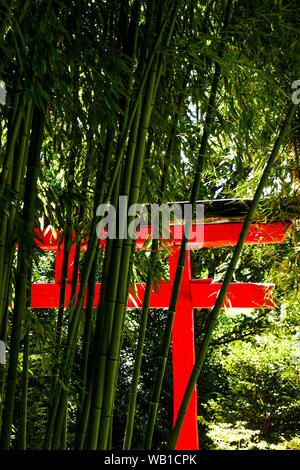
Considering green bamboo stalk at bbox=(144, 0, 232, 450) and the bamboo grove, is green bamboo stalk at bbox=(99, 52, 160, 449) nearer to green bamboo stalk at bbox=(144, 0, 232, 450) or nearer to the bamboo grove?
the bamboo grove

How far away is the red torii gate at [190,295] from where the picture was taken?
3.64 m

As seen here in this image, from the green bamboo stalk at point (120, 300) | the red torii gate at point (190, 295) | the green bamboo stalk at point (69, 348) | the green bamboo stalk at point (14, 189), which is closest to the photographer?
the green bamboo stalk at point (120, 300)

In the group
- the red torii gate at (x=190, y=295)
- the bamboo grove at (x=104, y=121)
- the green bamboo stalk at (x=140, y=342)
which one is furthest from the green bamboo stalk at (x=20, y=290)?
the red torii gate at (x=190, y=295)

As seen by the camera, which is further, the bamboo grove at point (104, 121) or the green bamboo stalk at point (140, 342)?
the green bamboo stalk at point (140, 342)

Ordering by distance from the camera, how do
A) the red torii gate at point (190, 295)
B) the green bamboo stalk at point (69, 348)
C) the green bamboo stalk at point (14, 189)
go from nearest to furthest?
the green bamboo stalk at point (14, 189) < the green bamboo stalk at point (69, 348) < the red torii gate at point (190, 295)

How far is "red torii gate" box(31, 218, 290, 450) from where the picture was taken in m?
3.64

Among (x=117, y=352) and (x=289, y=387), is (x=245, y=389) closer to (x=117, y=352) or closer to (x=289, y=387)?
(x=289, y=387)

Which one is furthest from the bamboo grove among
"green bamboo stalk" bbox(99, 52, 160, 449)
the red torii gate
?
the red torii gate

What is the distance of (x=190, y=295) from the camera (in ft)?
13.8

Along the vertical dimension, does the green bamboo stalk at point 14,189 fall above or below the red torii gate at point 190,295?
below

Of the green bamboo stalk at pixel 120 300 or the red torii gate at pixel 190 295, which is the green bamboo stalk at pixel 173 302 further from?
the red torii gate at pixel 190 295

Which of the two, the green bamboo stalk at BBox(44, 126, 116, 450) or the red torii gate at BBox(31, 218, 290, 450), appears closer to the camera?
the green bamboo stalk at BBox(44, 126, 116, 450)

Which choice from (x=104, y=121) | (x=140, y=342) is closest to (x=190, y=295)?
(x=140, y=342)

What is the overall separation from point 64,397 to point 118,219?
1.80 ft
